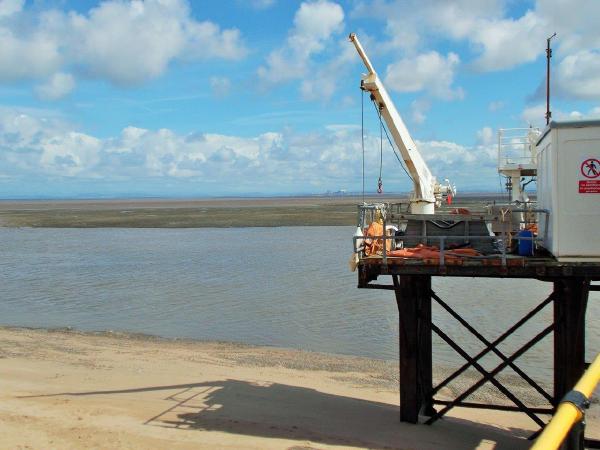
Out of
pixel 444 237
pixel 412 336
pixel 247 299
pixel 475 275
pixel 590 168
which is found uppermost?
pixel 590 168

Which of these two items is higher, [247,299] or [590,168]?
[590,168]

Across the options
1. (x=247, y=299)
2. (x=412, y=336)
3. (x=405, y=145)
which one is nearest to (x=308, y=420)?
(x=412, y=336)

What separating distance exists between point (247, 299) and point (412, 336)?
1585 cm

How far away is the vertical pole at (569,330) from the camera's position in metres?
10.9

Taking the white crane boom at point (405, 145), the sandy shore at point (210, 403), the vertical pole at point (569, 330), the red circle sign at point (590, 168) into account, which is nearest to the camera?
the red circle sign at point (590, 168)

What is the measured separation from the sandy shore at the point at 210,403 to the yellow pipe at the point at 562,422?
831cm

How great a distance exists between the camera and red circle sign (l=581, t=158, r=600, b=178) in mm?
10070

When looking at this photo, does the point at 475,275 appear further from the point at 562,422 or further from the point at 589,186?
the point at 562,422

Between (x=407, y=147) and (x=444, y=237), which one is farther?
(x=407, y=147)

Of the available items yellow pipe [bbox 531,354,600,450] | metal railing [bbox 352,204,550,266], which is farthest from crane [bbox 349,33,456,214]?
yellow pipe [bbox 531,354,600,450]

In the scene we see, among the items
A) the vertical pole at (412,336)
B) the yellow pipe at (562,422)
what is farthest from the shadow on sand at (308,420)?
the yellow pipe at (562,422)

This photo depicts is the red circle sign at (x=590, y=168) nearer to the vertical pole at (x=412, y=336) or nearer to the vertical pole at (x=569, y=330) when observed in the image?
the vertical pole at (x=569, y=330)

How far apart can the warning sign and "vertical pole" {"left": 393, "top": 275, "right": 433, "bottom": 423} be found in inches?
122

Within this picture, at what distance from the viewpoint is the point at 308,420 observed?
12477 millimetres
